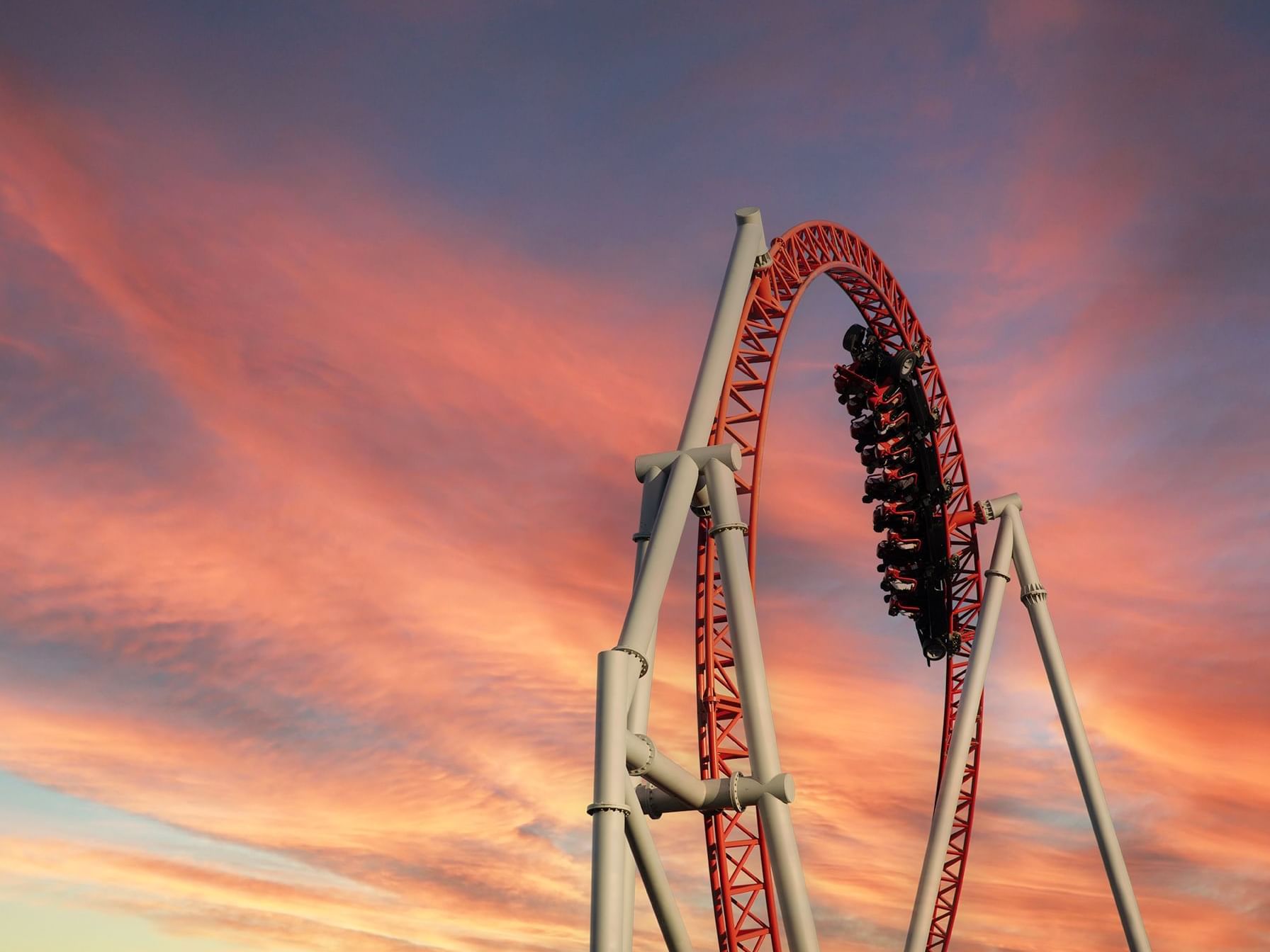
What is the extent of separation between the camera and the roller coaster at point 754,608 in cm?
1427

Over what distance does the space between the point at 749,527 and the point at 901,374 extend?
858 cm

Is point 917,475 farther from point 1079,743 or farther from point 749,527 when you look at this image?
point 749,527

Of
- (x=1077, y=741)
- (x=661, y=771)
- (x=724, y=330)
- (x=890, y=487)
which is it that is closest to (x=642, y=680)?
(x=661, y=771)

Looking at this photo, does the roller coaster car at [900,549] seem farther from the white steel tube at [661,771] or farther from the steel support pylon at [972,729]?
the white steel tube at [661,771]

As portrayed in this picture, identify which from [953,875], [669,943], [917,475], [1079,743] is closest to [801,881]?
[669,943]

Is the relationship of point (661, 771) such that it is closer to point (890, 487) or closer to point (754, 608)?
point (754, 608)

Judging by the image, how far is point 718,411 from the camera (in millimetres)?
20406

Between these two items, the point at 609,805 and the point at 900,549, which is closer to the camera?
the point at 609,805

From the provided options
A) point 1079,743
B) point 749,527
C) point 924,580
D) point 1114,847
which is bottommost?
point 1114,847

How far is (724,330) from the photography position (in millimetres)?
17156

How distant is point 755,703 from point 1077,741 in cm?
1178

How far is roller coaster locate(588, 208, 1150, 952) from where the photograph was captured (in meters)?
14.3

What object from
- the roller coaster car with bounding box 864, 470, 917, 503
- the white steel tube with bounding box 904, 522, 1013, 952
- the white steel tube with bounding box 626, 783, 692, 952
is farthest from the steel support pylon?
the white steel tube with bounding box 626, 783, 692, 952

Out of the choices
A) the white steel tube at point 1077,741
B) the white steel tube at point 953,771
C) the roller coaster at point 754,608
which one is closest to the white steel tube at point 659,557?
the roller coaster at point 754,608
